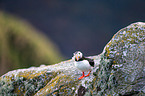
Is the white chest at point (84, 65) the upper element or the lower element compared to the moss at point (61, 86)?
upper

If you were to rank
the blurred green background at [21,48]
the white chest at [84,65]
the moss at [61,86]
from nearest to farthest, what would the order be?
1. the white chest at [84,65]
2. the moss at [61,86]
3. the blurred green background at [21,48]

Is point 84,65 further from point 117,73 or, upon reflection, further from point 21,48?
point 21,48

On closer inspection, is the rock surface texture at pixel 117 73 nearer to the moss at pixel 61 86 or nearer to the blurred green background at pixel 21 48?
the moss at pixel 61 86

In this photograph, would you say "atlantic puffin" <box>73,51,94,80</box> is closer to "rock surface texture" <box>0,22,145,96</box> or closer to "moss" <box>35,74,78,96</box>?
"rock surface texture" <box>0,22,145,96</box>

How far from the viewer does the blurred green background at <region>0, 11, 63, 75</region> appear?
1344 cm

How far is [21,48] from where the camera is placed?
1346 cm

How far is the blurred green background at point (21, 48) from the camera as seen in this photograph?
13.4m

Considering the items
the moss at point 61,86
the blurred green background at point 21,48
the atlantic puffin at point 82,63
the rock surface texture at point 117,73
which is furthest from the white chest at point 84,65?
the blurred green background at point 21,48

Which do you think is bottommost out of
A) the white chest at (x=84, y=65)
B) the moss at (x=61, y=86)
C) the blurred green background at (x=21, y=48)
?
the moss at (x=61, y=86)

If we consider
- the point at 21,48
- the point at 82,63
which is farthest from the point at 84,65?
the point at 21,48

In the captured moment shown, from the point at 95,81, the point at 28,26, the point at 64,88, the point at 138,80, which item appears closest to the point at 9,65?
the point at 28,26

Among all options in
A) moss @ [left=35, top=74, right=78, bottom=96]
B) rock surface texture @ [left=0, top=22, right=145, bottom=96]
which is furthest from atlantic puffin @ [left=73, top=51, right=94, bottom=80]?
moss @ [left=35, top=74, right=78, bottom=96]

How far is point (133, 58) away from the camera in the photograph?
3988mm

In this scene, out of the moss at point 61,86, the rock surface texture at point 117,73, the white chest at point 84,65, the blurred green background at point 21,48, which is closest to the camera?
the rock surface texture at point 117,73
